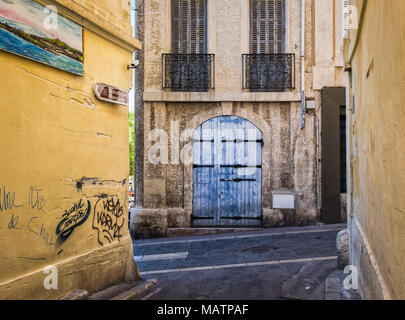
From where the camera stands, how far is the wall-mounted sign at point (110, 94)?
523cm

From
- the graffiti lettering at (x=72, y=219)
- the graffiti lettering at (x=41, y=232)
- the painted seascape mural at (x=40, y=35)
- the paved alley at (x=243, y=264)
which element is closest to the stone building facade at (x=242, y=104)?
the paved alley at (x=243, y=264)

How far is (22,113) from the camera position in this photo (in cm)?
391

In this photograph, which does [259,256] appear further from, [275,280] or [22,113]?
[22,113]

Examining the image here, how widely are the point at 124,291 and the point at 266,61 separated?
784 cm

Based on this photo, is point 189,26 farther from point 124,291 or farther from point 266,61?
point 124,291

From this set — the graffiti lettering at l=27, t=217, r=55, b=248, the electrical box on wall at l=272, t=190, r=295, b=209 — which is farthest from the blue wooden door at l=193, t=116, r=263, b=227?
the graffiti lettering at l=27, t=217, r=55, b=248

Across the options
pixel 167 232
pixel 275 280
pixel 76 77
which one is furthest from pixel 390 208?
pixel 167 232

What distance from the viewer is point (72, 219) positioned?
4.70 metres

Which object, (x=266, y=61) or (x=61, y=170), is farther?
(x=266, y=61)

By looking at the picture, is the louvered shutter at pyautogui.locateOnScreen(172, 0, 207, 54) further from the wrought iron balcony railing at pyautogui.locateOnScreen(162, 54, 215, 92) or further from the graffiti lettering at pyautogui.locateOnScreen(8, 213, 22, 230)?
the graffiti lettering at pyautogui.locateOnScreen(8, 213, 22, 230)

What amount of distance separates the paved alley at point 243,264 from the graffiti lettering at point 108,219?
1.01 meters

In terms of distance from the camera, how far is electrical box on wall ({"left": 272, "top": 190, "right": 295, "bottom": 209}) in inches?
416

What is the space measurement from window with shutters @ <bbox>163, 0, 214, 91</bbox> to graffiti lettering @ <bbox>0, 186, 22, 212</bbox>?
7374 millimetres

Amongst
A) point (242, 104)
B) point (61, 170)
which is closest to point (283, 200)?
point (242, 104)
